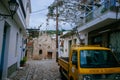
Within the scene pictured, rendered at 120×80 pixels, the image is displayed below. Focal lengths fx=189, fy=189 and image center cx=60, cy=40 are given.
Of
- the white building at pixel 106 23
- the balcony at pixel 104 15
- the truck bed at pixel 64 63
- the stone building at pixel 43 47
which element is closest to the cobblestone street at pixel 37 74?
the truck bed at pixel 64 63

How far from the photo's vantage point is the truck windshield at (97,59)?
23.1ft

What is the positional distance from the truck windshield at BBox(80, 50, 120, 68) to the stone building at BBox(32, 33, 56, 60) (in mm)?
33221

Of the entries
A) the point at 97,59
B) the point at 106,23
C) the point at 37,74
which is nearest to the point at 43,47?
the point at 37,74

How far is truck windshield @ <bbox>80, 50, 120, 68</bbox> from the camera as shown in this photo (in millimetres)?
7031

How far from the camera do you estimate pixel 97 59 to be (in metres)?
7.51

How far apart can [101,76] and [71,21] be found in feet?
28.9

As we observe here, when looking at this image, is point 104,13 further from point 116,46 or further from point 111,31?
point 116,46

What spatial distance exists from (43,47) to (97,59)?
35.1 m

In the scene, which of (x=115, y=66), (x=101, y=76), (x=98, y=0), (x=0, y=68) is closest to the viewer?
(x=101, y=76)

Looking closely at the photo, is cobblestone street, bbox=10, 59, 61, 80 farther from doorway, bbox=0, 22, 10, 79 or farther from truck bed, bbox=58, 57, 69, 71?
truck bed, bbox=58, 57, 69, 71

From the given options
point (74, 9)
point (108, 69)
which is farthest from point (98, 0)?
point (108, 69)

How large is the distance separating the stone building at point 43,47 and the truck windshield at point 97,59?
33.2m

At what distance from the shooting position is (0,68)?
1025 cm

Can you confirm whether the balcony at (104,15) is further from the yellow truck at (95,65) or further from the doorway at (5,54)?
the doorway at (5,54)
